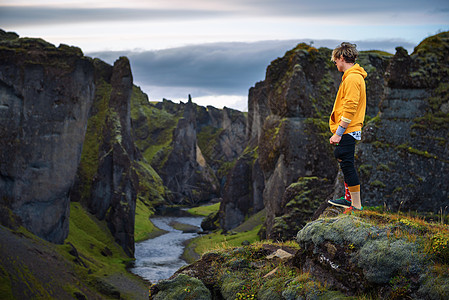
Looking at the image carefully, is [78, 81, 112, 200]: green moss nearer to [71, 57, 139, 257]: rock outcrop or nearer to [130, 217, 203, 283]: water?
[71, 57, 139, 257]: rock outcrop

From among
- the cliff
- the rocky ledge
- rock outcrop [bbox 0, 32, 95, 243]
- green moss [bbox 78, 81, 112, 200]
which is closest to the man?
the rocky ledge

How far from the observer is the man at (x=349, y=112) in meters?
12.2

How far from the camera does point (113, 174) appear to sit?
289 ft

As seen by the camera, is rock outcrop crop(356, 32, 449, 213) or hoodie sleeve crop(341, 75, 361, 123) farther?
rock outcrop crop(356, 32, 449, 213)

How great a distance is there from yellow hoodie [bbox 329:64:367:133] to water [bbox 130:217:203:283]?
47660 millimetres

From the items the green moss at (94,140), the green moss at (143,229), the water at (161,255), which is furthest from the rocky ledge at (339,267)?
the green moss at (143,229)

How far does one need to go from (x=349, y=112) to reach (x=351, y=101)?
1.03 feet

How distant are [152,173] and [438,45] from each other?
5573 inches

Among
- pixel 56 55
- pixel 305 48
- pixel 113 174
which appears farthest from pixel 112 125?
pixel 305 48

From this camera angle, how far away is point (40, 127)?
60.3m

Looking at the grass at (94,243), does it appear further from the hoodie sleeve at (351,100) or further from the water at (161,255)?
the hoodie sleeve at (351,100)

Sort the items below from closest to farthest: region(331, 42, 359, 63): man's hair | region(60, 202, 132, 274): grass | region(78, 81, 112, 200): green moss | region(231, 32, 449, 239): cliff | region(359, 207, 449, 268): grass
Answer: region(359, 207, 449, 268): grass
region(331, 42, 359, 63): man's hair
region(231, 32, 449, 239): cliff
region(60, 202, 132, 274): grass
region(78, 81, 112, 200): green moss

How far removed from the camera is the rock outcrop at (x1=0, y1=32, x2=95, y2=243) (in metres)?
57.2

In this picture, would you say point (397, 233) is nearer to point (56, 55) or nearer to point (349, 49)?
point (349, 49)
